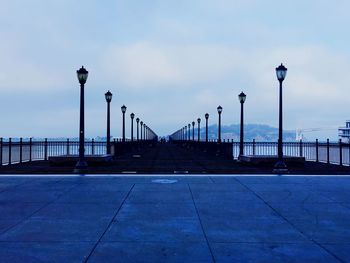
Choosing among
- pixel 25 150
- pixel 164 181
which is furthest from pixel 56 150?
pixel 164 181

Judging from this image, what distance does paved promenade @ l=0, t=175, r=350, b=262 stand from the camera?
5895 mm

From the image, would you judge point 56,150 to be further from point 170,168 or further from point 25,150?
point 170,168

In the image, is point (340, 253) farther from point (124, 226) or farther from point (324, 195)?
point (324, 195)

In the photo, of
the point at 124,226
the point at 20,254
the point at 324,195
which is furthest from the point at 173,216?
the point at 324,195

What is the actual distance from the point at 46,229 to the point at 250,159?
16154 mm

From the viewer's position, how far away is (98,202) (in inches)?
390

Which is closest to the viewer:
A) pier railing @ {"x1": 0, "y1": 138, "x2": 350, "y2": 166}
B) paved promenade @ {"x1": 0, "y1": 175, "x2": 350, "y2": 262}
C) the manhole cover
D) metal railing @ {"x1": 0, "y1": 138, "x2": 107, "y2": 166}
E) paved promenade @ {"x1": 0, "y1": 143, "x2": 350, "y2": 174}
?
paved promenade @ {"x1": 0, "y1": 175, "x2": 350, "y2": 262}

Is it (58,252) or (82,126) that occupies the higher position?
(82,126)

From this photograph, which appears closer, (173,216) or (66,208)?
(173,216)

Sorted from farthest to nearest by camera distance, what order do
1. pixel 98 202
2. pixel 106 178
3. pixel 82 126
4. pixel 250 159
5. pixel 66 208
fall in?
pixel 250 159
pixel 82 126
pixel 106 178
pixel 98 202
pixel 66 208

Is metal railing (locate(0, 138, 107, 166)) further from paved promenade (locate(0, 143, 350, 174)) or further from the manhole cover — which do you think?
the manhole cover

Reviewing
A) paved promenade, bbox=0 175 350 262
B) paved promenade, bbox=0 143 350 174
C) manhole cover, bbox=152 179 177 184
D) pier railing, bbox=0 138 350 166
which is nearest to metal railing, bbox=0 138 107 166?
pier railing, bbox=0 138 350 166

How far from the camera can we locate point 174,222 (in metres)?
7.84

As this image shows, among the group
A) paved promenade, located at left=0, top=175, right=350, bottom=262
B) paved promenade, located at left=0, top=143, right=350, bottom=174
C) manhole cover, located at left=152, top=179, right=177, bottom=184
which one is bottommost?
paved promenade, located at left=0, top=175, right=350, bottom=262
